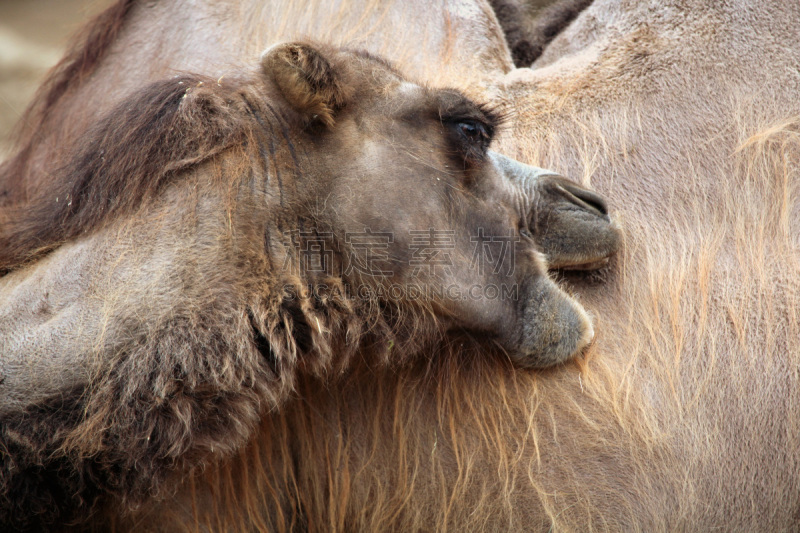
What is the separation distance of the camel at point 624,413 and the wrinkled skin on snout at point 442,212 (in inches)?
6.4

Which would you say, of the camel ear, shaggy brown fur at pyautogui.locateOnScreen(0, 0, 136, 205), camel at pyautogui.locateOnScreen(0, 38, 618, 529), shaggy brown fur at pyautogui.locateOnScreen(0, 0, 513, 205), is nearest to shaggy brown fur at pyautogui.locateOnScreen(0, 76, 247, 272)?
camel at pyautogui.locateOnScreen(0, 38, 618, 529)

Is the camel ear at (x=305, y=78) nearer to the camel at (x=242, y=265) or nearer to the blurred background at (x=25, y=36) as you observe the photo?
the camel at (x=242, y=265)

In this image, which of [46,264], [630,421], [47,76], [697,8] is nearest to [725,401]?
[630,421]

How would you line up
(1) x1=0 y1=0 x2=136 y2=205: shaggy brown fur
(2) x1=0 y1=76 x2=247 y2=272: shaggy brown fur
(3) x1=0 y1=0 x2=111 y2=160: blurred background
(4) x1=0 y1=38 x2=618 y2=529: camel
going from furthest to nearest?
(3) x1=0 y1=0 x2=111 y2=160: blurred background, (1) x1=0 y1=0 x2=136 y2=205: shaggy brown fur, (2) x1=0 y1=76 x2=247 y2=272: shaggy brown fur, (4) x1=0 y1=38 x2=618 y2=529: camel

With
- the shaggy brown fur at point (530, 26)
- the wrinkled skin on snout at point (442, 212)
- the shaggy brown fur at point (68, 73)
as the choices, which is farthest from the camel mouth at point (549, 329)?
the shaggy brown fur at point (68, 73)

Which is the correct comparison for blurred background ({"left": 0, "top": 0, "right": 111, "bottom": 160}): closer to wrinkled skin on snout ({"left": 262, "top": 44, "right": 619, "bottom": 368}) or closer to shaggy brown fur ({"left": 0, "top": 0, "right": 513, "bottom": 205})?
shaggy brown fur ({"left": 0, "top": 0, "right": 513, "bottom": 205})

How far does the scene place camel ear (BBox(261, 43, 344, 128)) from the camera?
1.61m

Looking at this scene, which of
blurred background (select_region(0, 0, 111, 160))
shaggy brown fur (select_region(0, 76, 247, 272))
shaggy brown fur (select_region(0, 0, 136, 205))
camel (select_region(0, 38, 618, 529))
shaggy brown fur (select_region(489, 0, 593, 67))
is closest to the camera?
camel (select_region(0, 38, 618, 529))

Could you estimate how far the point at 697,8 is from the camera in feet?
7.68

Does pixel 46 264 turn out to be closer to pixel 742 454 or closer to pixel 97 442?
pixel 97 442

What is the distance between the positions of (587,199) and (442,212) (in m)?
0.54

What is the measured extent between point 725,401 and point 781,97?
40.1 inches

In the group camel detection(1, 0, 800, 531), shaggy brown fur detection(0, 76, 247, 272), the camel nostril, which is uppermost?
shaggy brown fur detection(0, 76, 247, 272)

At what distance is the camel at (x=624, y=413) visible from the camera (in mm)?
1852
